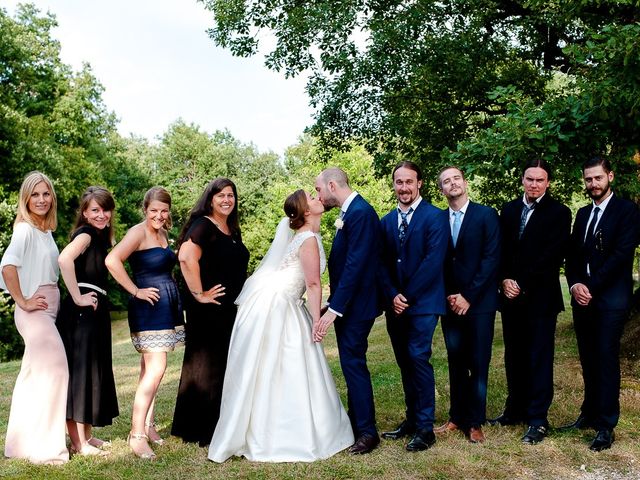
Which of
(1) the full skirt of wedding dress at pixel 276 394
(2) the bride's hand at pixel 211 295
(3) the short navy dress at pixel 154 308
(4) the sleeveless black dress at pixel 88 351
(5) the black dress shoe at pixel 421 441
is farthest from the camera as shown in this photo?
(2) the bride's hand at pixel 211 295

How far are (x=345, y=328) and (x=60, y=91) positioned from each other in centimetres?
2801

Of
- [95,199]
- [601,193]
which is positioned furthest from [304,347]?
[601,193]

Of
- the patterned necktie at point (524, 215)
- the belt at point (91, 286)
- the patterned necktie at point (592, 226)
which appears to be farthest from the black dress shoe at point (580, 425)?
the belt at point (91, 286)

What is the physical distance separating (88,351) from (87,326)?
22 centimetres

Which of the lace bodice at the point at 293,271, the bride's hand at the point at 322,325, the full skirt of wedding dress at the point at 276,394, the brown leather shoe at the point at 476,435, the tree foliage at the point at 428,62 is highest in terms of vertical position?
the tree foliage at the point at 428,62

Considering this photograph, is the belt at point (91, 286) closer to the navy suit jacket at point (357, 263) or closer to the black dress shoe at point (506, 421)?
the navy suit jacket at point (357, 263)

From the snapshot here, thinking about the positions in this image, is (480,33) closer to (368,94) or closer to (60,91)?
(368,94)

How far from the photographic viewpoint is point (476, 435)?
5.89 m

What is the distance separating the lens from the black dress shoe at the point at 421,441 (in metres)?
5.65

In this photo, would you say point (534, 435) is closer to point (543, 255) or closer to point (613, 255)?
point (543, 255)

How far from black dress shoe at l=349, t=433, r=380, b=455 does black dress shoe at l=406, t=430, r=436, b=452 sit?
30 centimetres

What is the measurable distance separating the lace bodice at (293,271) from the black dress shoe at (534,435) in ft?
7.88

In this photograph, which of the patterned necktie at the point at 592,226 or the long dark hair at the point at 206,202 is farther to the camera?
the long dark hair at the point at 206,202

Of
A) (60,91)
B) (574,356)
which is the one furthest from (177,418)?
(60,91)
